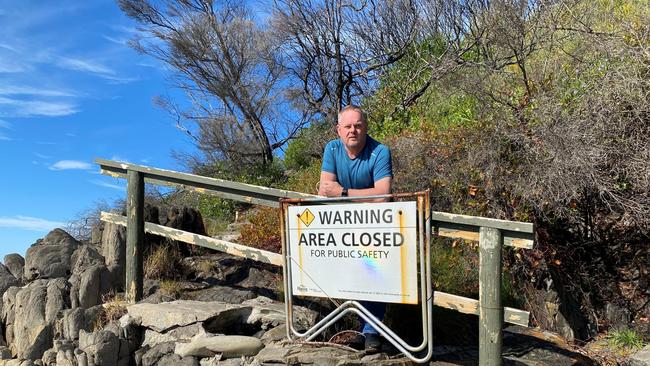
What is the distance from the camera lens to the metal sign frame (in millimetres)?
4562

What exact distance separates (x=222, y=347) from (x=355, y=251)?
4.95ft

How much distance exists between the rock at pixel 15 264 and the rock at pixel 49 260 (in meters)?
0.39

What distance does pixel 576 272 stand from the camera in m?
7.91

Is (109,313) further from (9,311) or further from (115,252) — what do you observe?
(9,311)

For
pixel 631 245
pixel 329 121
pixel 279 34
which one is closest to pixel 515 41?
pixel 631 245

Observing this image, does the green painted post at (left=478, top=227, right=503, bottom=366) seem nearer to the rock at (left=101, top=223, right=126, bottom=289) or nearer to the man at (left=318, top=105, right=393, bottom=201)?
the man at (left=318, top=105, right=393, bottom=201)

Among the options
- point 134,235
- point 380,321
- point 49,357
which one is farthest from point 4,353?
point 380,321

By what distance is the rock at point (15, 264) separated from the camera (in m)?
8.05

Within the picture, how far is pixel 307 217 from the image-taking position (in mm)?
5129

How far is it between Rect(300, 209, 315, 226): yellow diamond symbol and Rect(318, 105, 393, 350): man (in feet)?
0.71

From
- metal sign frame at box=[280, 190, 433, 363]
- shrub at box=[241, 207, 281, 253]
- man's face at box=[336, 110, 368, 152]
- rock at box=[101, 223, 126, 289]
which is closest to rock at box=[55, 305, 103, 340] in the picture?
rock at box=[101, 223, 126, 289]

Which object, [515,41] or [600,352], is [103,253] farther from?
[515,41]

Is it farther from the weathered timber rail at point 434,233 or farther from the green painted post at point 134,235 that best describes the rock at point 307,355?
the green painted post at point 134,235

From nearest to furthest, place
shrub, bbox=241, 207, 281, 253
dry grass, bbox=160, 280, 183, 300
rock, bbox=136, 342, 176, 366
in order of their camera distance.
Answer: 1. rock, bbox=136, 342, 176, 366
2. dry grass, bbox=160, 280, 183, 300
3. shrub, bbox=241, 207, 281, 253
